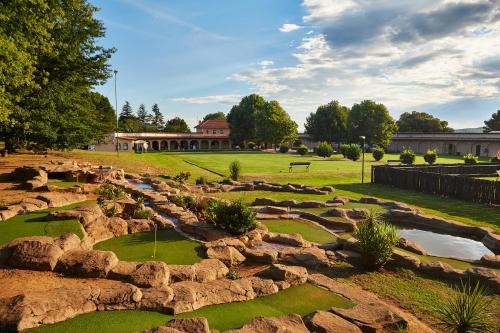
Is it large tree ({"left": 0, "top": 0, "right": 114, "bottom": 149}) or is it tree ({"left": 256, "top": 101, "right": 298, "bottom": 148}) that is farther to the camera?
tree ({"left": 256, "top": 101, "right": 298, "bottom": 148})

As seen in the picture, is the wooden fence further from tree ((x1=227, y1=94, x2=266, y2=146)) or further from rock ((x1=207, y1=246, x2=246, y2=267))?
tree ((x1=227, y1=94, x2=266, y2=146))

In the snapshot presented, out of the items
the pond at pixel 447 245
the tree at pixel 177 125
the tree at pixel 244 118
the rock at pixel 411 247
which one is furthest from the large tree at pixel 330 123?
the rock at pixel 411 247

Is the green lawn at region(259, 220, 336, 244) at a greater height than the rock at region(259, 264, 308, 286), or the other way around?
the rock at region(259, 264, 308, 286)

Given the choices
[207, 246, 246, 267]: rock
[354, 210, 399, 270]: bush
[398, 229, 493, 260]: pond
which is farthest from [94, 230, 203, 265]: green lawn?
[398, 229, 493, 260]: pond

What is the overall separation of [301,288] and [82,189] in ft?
44.4

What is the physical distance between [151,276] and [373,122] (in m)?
78.6

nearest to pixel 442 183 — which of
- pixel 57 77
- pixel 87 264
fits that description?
pixel 87 264

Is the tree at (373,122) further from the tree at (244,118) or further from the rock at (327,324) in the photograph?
the rock at (327,324)

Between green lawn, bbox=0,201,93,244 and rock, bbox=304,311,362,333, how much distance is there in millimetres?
6809

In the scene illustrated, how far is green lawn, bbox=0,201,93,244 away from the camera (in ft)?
32.7

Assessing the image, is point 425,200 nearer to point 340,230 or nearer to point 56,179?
point 340,230

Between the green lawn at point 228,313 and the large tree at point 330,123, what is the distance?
81.1 meters

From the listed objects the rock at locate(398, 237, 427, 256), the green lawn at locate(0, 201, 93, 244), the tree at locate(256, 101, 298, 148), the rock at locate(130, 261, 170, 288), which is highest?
the tree at locate(256, 101, 298, 148)

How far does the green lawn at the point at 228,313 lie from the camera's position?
5.70 meters
